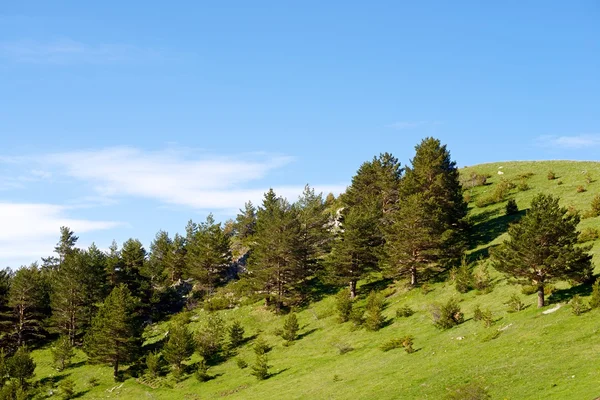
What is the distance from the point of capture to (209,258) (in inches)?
3172

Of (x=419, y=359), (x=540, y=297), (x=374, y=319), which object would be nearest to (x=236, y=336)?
(x=374, y=319)

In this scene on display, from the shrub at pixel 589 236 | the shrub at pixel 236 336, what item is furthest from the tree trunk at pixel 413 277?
the shrub at pixel 236 336

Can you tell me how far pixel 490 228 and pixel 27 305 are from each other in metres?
75.0

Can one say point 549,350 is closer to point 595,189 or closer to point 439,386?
point 439,386

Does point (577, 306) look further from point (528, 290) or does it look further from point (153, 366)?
point (153, 366)

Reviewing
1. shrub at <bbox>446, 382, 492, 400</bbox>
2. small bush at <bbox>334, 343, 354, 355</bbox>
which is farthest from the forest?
shrub at <bbox>446, 382, 492, 400</bbox>

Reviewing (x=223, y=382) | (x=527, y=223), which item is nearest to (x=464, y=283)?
(x=527, y=223)

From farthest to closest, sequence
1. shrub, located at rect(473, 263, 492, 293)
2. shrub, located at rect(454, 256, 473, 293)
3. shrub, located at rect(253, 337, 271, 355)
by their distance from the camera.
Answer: shrub, located at rect(253, 337, 271, 355) → shrub, located at rect(454, 256, 473, 293) → shrub, located at rect(473, 263, 492, 293)

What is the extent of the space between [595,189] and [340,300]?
148ft

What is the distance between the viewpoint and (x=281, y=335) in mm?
58344

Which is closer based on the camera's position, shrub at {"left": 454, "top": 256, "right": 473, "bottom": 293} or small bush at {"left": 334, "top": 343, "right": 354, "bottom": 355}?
small bush at {"left": 334, "top": 343, "right": 354, "bottom": 355}

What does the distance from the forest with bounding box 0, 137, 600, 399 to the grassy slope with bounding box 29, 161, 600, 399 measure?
147 cm

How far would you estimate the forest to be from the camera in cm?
4109

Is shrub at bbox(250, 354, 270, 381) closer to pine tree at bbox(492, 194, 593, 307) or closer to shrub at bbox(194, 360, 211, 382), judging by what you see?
shrub at bbox(194, 360, 211, 382)
